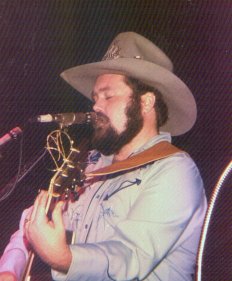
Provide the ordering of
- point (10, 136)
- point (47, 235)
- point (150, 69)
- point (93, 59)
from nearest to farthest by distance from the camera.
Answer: point (47, 235)
point (10, 136)
point (150, 69)
point (93, 59)

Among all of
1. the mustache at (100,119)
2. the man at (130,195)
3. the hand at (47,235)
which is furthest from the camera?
the mustache at (100,119)

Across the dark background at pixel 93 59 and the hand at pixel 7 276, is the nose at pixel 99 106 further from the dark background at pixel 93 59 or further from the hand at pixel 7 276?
the hand at pixel 7 276

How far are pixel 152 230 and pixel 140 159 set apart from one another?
0.40 m

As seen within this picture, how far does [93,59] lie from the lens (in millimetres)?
3256

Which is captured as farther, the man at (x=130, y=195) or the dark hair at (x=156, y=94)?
the dark hair at (x=156, y=94)

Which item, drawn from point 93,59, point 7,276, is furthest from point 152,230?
point 93,59

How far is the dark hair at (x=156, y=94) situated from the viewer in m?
2.27

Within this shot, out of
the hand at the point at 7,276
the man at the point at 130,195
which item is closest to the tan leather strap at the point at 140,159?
the man at the point at 130,195

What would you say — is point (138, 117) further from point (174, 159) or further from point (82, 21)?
point (82, 21)

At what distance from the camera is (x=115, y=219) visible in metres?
1.79

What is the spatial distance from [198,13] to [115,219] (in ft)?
6.28

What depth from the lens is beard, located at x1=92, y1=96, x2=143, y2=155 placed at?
6.71 ft

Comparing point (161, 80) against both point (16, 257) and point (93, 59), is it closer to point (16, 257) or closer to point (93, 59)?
point (93, 59)

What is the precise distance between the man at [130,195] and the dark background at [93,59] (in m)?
0.54
